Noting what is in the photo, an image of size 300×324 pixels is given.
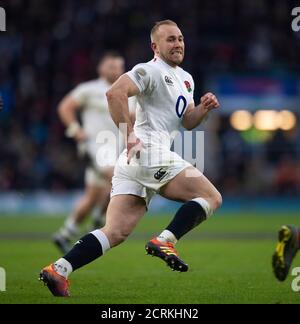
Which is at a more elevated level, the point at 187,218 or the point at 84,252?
the point at 187,218

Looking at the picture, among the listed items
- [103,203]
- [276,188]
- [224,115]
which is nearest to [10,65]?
[224,115]

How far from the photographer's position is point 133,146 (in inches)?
269

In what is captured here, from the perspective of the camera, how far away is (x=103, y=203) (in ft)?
40.7

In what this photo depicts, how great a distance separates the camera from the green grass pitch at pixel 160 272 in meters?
6.91

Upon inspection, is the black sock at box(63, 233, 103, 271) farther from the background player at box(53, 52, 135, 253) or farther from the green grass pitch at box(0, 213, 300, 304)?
the background player at box(53, 52, 135, 253)

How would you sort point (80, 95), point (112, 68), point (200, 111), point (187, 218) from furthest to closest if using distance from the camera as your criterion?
point (80, 95) → point (112, 68) → point (200, 111) → point (187, 218)

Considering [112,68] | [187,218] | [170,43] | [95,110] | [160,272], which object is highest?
[170,43]

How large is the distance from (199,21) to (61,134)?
18.2ft

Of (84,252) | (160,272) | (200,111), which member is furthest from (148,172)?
(160,272)

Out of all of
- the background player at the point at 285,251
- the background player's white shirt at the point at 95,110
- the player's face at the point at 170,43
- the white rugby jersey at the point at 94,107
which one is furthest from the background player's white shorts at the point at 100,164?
the background player at the point at 285,251

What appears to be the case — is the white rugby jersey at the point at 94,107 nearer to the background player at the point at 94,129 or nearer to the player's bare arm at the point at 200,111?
the background player at the point at 94,129

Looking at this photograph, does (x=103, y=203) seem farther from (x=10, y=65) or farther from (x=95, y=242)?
(x=10, y=65)

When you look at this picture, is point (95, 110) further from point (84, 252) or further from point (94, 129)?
point (84, 252)

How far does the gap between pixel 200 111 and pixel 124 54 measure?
17.2 meters
